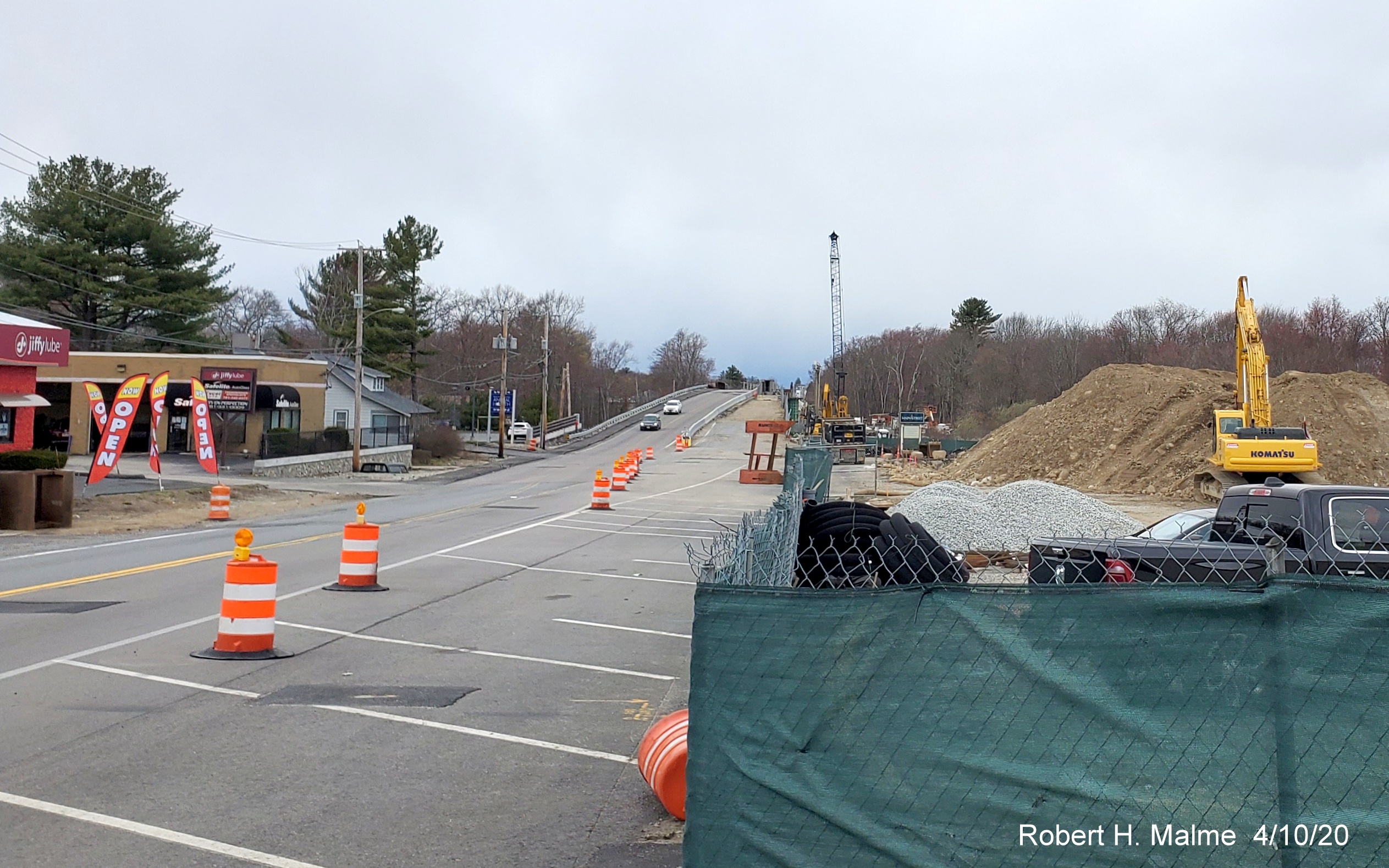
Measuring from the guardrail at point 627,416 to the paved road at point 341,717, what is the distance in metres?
71.3

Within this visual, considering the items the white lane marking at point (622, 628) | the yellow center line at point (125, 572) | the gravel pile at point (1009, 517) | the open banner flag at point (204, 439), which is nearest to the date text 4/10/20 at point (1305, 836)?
the white lane marking at point (622, 628)

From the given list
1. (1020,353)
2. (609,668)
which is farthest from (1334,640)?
(1020,353)

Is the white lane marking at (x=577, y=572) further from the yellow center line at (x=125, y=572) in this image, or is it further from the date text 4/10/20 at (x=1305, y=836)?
the date text 4/10/20 at (x=1305, y=836)

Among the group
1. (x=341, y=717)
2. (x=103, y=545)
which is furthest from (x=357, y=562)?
(x=103, y=545)

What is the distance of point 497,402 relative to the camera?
8712 centimetres

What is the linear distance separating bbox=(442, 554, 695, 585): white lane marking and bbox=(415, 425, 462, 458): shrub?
46536mm

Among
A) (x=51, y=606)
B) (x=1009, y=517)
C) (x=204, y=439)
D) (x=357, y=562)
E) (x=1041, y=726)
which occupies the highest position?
(x=204, y=439)

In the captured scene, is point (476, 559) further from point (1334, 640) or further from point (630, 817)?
point (1334, 640)

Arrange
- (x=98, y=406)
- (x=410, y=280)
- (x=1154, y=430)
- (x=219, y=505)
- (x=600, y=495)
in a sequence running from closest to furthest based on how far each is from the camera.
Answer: (x=219, y=505) < (x=600, y=495) < (x=98, y=406) < (x=1154, y=430) < (x=410, y=280)

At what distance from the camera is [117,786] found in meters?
6.20

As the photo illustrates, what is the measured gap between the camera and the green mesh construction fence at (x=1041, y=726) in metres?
3.70

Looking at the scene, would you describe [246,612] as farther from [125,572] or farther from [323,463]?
[323,463]

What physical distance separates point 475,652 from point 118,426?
22430mm

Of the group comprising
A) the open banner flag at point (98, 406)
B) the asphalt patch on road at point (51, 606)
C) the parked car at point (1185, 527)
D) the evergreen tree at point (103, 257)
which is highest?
the evergreen tree at point (103, 257)
